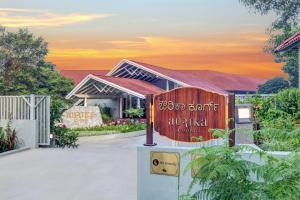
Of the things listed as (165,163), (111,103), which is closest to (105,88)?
(111,103)

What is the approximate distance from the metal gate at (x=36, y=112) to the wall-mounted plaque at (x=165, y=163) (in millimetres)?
9050

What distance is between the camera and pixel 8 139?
1436cm

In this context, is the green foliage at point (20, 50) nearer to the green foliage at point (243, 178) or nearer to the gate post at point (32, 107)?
the gate post at point (32, 107)

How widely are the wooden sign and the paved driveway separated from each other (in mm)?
1534

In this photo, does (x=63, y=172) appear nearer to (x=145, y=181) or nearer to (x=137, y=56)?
(x=145, y=181)

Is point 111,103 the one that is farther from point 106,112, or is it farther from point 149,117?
point 149,117

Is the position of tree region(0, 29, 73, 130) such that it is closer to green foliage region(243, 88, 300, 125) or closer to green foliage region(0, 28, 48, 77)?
green foliage region(0, 28, 48, 77)

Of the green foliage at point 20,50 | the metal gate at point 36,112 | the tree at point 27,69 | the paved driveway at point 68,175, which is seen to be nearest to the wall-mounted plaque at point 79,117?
the tree at point 27,69

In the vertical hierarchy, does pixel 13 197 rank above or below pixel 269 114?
below

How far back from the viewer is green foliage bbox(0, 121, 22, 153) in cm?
1400

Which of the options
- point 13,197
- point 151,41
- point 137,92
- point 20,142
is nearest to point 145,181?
point 13,197

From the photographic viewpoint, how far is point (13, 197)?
7.94 metres

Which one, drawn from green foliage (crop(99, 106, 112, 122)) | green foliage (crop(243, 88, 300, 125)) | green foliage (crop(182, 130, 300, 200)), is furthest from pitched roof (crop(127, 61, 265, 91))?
green foliage (crop(182, 130, 300, 200))

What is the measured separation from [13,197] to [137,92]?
21.9 m
